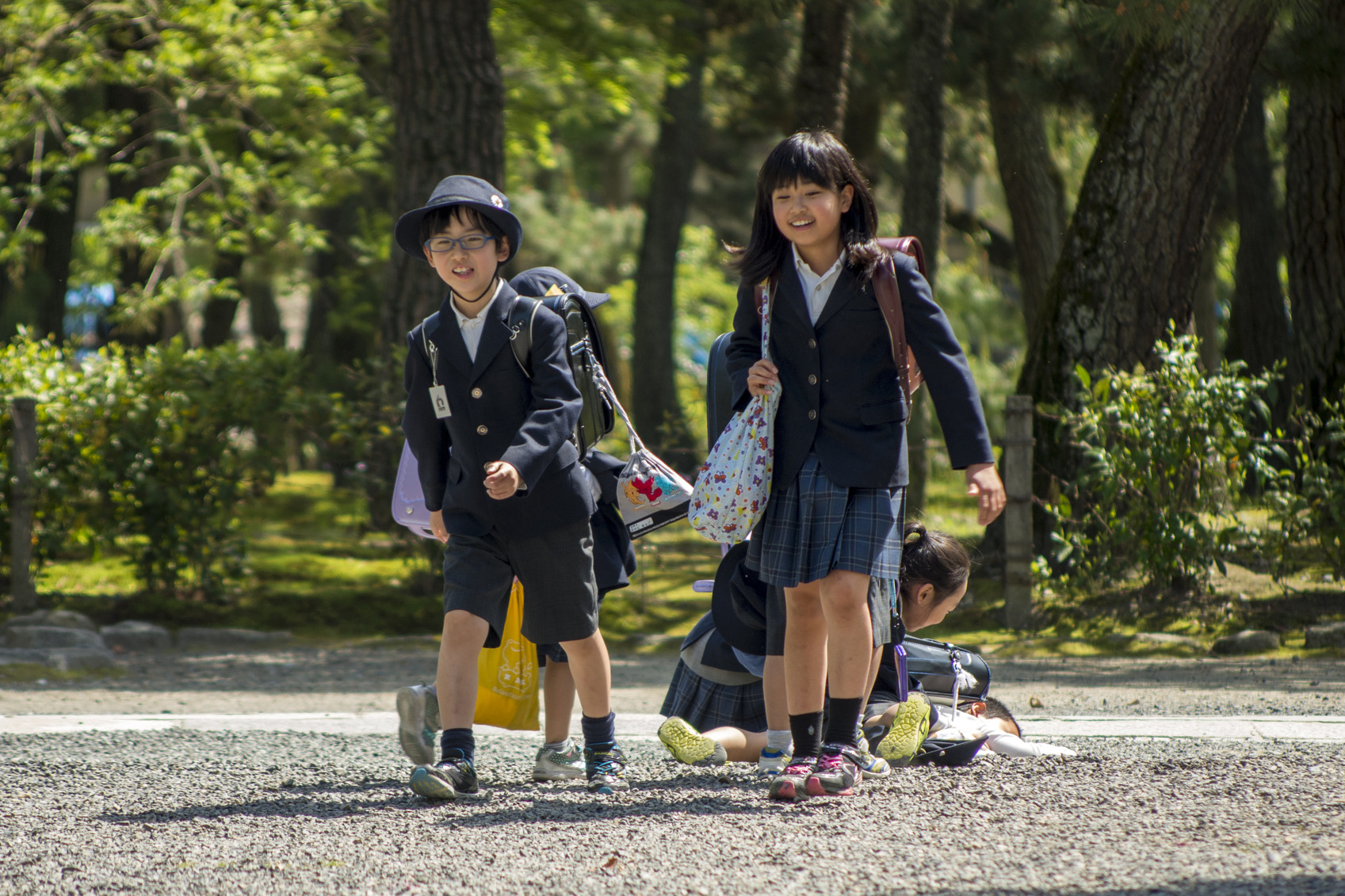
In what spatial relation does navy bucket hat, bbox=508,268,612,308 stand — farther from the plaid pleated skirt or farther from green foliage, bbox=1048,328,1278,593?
green foliage, bbox=1048,328,1278,593

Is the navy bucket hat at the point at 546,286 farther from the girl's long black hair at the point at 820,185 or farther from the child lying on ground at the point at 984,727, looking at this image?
the child lying on ground at the point at 984,727

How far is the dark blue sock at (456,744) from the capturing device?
3.65 m

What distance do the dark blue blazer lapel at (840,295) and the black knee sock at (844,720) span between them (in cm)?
100

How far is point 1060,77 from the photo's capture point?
12.6 metres

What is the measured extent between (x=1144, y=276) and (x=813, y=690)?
5711 mm

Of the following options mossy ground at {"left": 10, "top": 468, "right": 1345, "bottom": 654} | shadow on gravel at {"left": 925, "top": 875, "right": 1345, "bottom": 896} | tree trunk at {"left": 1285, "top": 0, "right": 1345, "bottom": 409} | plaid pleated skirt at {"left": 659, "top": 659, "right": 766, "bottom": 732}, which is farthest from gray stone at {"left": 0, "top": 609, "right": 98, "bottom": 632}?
tree trunk at {"left": 1285, "top": 0, "right": 1345, "bottom": 409}

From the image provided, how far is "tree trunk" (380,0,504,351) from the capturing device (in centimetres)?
883

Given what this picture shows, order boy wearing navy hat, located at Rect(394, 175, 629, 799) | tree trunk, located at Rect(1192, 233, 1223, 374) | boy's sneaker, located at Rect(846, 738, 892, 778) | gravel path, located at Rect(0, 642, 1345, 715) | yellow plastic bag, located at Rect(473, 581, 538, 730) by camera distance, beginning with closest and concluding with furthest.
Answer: boy's sneaker, located at Rect(846, 738, 892, 778)
boy wearing navy hat, located at Rect(394, 175, 629, 799)
yellow plastic bag, located at Rect(473, 581, 538, 730)
gravel path, located at Rect(0, 642, 1345, 715)
tree trunk, located at Rect(1192, 233, 1223, 374)

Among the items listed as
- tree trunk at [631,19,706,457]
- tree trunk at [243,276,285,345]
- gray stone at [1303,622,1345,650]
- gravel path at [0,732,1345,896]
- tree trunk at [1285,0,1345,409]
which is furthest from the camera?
tree trunk at [243,276,285,345]

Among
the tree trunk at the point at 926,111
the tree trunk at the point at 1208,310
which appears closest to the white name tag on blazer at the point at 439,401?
the tree trunk at the point at 926,111

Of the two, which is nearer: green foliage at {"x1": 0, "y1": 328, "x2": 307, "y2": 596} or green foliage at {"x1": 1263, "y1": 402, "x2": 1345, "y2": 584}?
green foliage at {"x1": 1263, "y1": 402, "x2": 1345, "y2": 584}

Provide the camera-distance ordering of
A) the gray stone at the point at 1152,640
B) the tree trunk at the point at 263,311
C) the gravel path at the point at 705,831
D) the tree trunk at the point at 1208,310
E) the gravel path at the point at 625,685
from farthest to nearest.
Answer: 1. the tree trunk at the point at 263,311
2. the tree trunk at the point at 1208,310
3. the gray stone at the point at 1152,640
4. the gravel path at the point at 625,685
5. the gravel path at the point at 705,831

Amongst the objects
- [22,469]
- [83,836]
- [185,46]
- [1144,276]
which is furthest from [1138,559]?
[185,46]

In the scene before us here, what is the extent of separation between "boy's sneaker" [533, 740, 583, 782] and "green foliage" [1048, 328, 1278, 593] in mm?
4124
